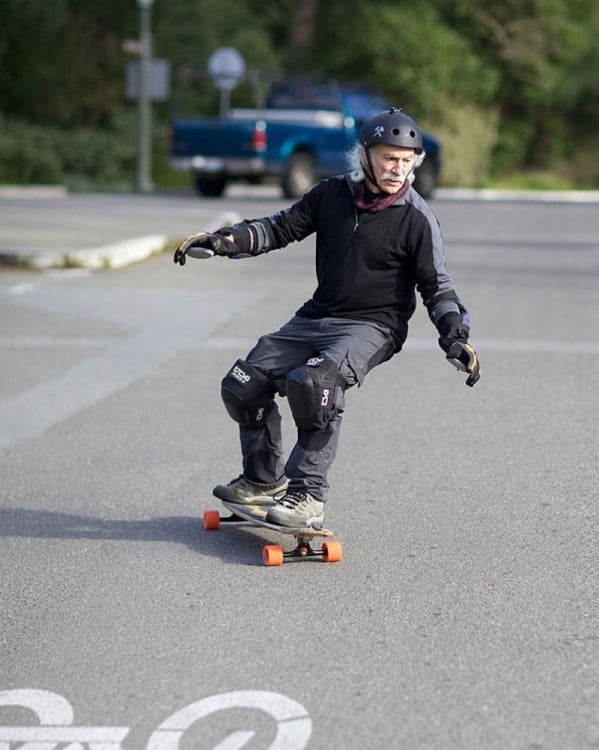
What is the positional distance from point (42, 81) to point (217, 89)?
485 centimetres

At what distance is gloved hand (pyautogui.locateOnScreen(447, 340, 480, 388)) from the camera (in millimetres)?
5652

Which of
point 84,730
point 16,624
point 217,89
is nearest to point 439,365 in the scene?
point 16,624

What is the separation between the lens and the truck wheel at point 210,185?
29688mm

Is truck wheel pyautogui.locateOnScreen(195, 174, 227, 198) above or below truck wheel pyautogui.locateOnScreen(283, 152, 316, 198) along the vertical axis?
below

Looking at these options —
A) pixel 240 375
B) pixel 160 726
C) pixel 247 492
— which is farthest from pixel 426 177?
pixel 160 726

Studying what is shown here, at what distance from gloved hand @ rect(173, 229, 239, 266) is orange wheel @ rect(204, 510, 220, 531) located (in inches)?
42.0

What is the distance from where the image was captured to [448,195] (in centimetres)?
3516

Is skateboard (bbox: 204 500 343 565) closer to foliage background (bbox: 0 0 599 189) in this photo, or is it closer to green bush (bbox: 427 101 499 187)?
foliage background (bbox: 0 0 599 189)

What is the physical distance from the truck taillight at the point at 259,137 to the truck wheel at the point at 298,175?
25.6 inches

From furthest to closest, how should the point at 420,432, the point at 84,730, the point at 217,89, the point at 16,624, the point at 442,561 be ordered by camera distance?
the point at 217,89 → the point at 420,432 → the point at 442,561 → the point at 16,624 → the point at 84,730

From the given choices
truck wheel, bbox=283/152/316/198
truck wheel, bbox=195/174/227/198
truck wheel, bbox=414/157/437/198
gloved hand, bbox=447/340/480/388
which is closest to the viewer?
gloved hand, bbox=447/340/480/388

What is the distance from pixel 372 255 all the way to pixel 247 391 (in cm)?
71

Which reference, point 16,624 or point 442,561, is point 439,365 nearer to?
point 442,561

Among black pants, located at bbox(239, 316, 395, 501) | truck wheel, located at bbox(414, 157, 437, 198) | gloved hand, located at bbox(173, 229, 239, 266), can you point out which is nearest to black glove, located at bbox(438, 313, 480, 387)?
black pants, located at bbox(239, 316, 395, 501)
